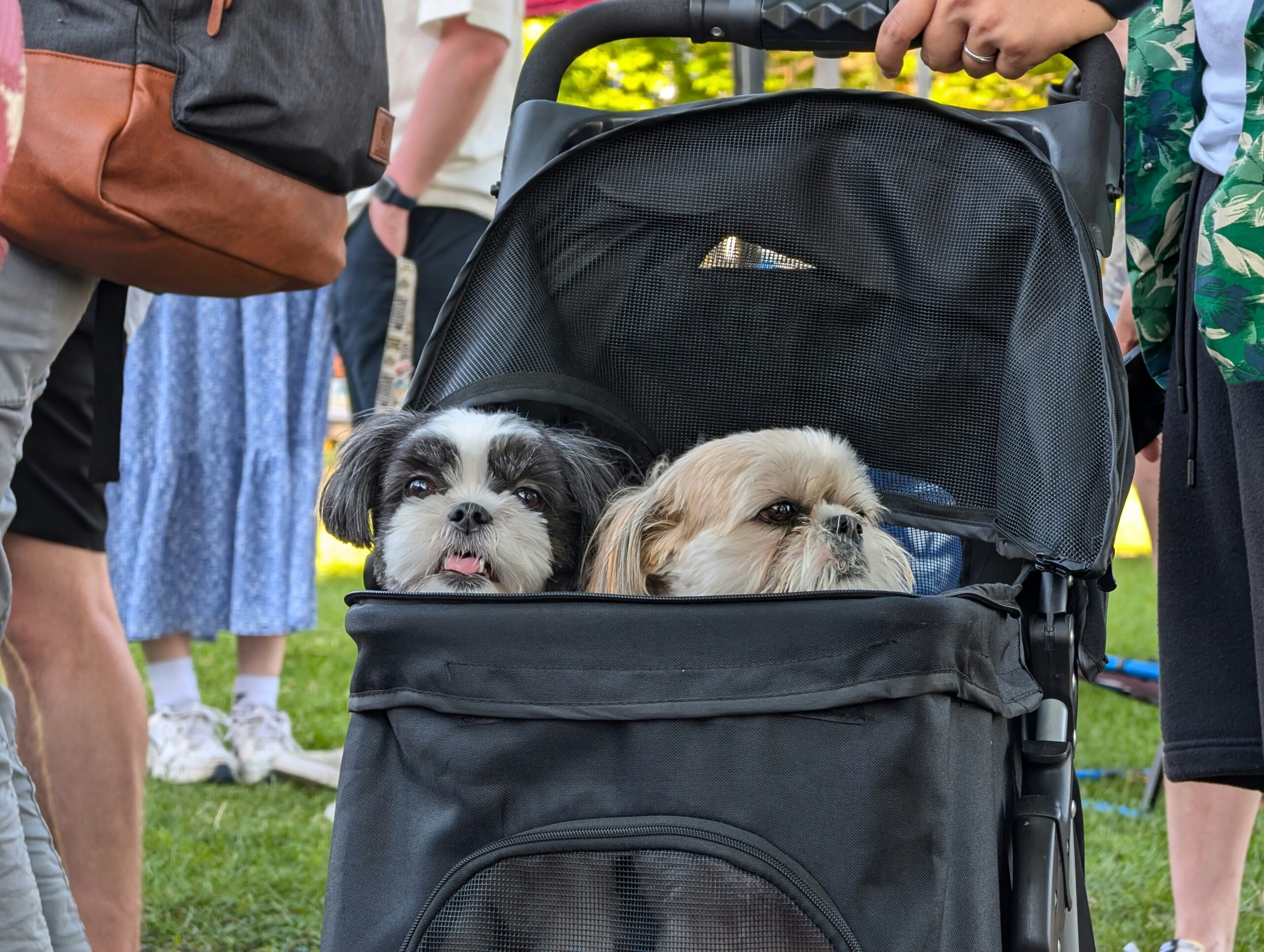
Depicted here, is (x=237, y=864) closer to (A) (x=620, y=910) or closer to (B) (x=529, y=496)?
(B) (x=529, y=496)

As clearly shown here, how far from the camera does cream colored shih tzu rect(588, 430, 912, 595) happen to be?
1793 mm

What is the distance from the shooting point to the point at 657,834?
3.75ft

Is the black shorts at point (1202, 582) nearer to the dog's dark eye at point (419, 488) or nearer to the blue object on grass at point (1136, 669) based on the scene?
the dog's dark eye at point (419, 488)

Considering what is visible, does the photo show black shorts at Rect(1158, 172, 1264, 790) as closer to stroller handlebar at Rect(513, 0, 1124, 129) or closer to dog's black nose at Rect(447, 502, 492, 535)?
stroller handlebar at Rect(513, 0, 1124, 129)

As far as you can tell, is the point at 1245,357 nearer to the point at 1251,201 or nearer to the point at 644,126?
the point at 1251,201

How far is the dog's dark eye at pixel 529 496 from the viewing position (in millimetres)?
2021

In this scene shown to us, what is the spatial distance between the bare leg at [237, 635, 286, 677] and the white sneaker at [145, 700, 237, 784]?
7.2 inches

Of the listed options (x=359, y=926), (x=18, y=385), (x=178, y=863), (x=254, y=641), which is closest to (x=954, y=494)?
(x=359, y=926)

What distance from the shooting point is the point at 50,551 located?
1.98 meters

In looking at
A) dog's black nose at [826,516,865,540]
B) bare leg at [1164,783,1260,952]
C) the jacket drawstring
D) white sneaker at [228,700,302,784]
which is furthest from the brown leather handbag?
white sneaker at [228,700,302,784]

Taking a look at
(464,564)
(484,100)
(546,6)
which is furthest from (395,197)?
(546,6)

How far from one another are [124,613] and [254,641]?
1.52ft

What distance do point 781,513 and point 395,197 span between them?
1.58m

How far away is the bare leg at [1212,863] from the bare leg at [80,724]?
1.77 meters
